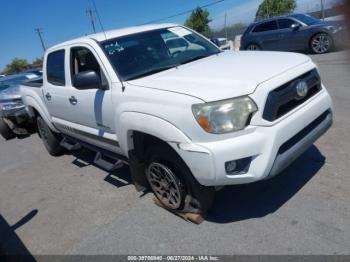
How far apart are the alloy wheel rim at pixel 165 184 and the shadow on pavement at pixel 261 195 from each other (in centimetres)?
41

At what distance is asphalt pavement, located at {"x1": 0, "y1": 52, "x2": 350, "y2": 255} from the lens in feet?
9.55

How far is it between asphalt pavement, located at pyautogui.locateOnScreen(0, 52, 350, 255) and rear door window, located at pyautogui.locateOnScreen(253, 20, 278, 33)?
9627 millimetres

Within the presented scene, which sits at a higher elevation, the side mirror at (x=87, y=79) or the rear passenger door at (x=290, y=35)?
the side mirror at (x=87, y=79)

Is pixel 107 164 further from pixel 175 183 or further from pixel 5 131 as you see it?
pixel 5 131

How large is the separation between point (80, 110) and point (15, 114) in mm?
4536

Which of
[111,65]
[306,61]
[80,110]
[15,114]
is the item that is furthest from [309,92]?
[15,114]

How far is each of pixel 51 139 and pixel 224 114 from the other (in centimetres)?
441

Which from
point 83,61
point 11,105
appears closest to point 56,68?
point 83,61

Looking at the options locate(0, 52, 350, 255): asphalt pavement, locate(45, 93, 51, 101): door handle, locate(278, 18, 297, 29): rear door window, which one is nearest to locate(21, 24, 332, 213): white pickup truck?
locate(0, 52, 350, 255): asphalt pavement

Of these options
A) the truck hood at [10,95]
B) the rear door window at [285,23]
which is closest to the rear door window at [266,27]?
the rear door window at [285,23]

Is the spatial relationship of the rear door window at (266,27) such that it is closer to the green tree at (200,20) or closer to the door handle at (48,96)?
the door handle at (48,96)

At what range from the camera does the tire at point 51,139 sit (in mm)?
6125

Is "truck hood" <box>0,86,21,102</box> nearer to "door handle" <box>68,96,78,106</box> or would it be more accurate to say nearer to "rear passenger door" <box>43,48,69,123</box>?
"rear passenger door" <box>43,48,69,123</box>

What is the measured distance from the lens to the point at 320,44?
12047 mm
